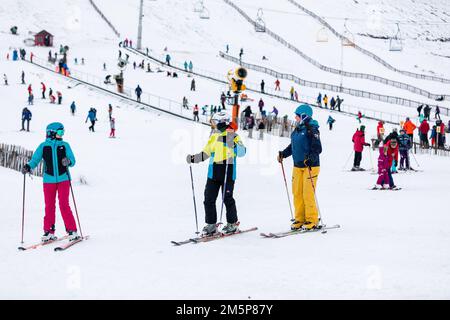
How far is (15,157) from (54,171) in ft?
35.4

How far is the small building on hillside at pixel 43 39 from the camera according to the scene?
5693 centimetres

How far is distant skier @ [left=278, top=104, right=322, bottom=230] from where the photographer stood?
7426 mm

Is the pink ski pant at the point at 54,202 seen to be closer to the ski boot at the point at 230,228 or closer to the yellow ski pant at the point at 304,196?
the ski boot at the point at 230,228

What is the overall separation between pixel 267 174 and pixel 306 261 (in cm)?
1193

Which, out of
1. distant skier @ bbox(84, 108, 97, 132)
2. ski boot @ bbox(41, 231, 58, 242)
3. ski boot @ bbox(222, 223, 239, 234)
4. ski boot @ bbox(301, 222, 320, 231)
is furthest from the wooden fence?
ski boot @ bbox(301, 222, 320, 231)

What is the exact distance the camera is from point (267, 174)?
58.4 feet

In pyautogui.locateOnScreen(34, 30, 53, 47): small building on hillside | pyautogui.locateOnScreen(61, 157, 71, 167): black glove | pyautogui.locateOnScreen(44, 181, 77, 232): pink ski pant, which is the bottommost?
pyautogui.locateOnScreen(44, 181, 77, 232): pink ski pant

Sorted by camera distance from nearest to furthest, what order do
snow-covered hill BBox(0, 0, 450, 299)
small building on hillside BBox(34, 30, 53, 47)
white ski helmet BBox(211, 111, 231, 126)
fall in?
snow-covered hill BBox(0, 0, 450, 299), white ski helmet BBox(211, 111, 231, 126), small building on hillside BBox(34, 30, 53, 47)

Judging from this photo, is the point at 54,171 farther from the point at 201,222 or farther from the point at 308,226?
the point at 308,226

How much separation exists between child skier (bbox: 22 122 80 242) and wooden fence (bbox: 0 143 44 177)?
30.7 ft

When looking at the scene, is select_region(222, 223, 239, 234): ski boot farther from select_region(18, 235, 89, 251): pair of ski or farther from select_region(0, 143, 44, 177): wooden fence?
select_region(0, 143, 44, 177): wooden fence

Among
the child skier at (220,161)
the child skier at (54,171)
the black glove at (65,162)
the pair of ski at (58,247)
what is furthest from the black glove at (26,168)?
the child skier at (220,161)

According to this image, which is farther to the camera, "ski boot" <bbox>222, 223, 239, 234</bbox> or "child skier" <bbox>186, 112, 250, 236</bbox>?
"ski boot" <bbox>222, 223, 239, 234</bbox>

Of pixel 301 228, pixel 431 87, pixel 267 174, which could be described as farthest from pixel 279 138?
pixel 431 87
